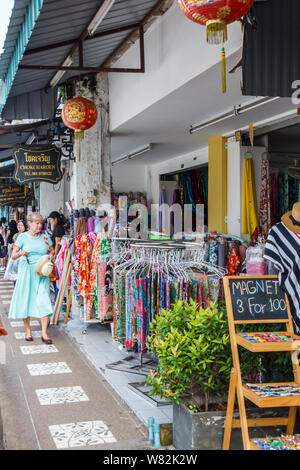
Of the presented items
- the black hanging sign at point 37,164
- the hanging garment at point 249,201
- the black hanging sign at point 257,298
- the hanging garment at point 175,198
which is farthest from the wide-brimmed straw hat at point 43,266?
the hanging garment at point 175,198

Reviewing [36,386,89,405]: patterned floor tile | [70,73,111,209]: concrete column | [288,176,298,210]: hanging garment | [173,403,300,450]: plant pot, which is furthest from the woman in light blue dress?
[288,176,298,210]: hanging garment

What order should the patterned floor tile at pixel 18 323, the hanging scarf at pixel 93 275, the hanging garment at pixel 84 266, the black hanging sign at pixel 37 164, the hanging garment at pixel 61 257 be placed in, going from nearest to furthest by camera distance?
the hanging scarf at pixel 93 275 < the hanging garment at pixel 84 266 < the patterned floor tile at pixel 18 323 < the hanging garment at pixel 61 257 < the black hanging sign at pixel 37 164

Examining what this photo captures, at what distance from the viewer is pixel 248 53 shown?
323 cm

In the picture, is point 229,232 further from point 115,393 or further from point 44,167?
point 115,393

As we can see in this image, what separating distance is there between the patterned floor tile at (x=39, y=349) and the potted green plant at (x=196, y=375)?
2.78 metres

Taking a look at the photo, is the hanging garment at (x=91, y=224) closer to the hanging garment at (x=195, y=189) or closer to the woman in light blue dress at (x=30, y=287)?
the woman in light blue dress at (x=30, y=287)

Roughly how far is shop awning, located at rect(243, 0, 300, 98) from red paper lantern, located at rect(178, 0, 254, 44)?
1.64 ft

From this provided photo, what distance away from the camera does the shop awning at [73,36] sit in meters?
5.08

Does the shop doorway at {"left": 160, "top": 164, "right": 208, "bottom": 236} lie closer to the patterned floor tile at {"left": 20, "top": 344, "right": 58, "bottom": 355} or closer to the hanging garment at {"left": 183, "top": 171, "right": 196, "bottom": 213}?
the hanging garment at {"left": 183, "top": 171, "right": 196, "bottom": 213}

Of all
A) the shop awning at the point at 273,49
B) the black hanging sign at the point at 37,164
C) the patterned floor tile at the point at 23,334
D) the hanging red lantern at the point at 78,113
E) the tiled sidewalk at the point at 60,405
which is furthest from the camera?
the black hanging sign at the point at 37,164

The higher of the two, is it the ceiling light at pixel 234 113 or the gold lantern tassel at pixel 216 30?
the ceiling light at pixel 234 113

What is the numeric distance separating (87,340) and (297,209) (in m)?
3.84

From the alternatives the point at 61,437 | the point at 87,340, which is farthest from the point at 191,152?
the point at 61,437

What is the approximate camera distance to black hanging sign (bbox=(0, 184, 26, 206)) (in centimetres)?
1494
